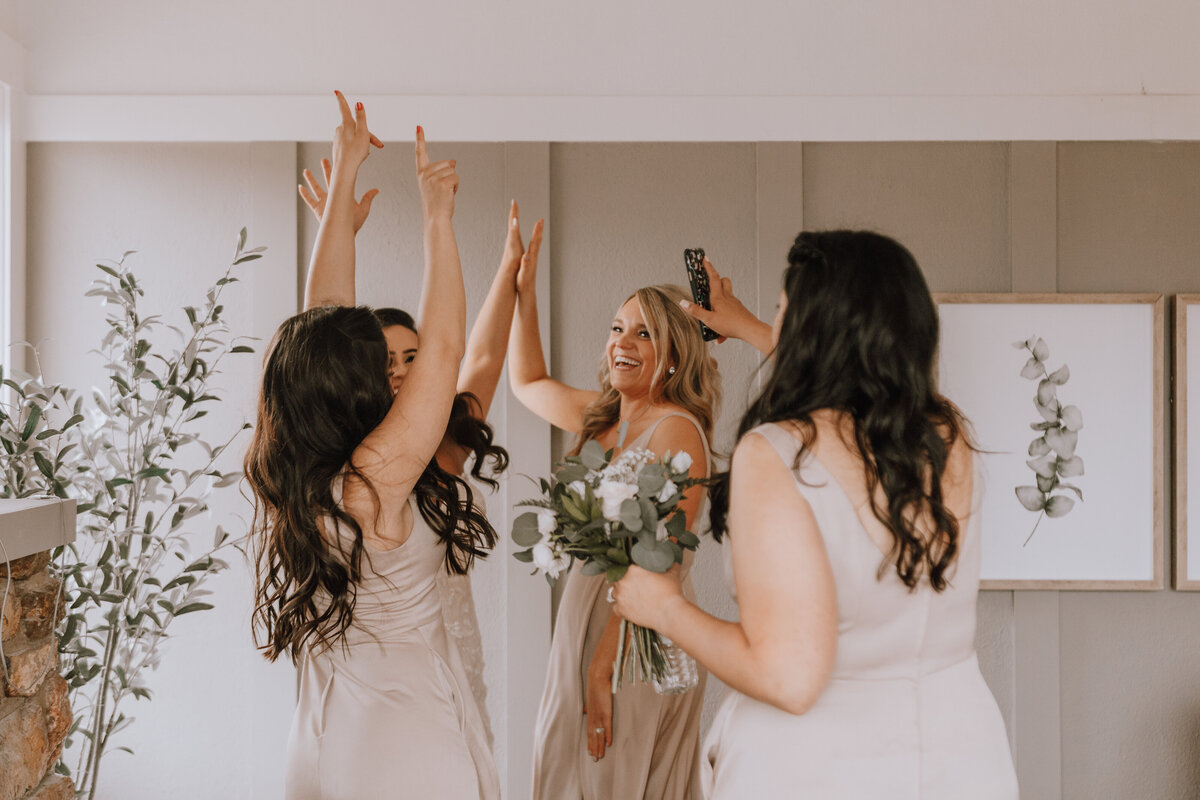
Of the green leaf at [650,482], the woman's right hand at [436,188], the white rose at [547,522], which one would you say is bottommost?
the white rose at [547,522]

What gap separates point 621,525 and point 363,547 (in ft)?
1.48

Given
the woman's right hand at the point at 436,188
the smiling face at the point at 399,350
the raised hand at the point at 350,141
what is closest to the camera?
the woman's right hand at the point at 436,188

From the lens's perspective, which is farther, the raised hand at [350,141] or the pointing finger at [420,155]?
the raised hand at [350,141]

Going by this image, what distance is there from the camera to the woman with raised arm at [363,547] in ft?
5.19

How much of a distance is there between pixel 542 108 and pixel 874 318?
6.59 feet

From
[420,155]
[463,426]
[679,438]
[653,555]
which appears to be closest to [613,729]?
[679,438]

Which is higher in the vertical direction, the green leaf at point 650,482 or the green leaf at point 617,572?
the green leaf at point 650,482

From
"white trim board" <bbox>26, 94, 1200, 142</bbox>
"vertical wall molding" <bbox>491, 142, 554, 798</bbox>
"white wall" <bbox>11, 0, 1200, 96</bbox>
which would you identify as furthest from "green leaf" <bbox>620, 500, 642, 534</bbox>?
"white wall" <bbox>11, 0, 1200, 96</bbox>

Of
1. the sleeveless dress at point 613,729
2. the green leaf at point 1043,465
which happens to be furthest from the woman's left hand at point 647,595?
the green leaf at point 1043,465

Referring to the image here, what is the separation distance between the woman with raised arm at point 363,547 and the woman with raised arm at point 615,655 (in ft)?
1.94

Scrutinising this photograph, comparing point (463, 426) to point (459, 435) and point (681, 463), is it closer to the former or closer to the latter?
point (459, 435)

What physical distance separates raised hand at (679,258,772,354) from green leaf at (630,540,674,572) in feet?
2.62

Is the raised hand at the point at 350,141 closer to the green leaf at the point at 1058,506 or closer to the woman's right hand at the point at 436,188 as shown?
the woman's right hand at the point at 436,188

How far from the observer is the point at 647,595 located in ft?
4.89
